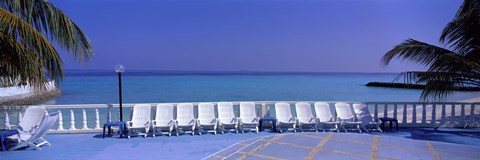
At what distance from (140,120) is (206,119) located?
5.48ft

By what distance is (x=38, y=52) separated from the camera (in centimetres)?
406

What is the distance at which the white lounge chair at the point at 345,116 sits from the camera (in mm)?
8328

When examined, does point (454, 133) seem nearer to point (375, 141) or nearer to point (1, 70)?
point (375, 141)

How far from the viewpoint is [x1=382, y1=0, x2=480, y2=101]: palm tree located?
7.27m

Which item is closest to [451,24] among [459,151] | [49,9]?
[459,151]

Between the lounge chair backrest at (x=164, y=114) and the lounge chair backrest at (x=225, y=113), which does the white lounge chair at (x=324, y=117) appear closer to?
the lounge chair backrest at (x=225, y=113)

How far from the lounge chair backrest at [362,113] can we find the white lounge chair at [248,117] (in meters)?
2.73

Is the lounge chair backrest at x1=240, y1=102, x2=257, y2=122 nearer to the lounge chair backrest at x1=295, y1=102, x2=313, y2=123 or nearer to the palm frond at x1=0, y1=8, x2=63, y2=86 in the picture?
the lounge chair backrest at x1=295, y1=102, x2=313, y2=123

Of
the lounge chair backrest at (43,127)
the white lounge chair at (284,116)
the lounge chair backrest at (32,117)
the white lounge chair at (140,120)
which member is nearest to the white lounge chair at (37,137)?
the lounge chair backrest at (43,127)

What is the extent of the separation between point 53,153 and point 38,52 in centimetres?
304

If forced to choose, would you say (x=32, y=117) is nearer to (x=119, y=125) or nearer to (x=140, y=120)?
(x=119, y=125)

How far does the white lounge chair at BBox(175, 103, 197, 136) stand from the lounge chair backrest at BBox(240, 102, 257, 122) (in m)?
1.30

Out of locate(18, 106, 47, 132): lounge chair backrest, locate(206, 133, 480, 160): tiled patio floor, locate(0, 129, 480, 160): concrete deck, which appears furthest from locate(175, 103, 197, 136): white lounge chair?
locate(206, 133, 480, 160): tiled patio floor

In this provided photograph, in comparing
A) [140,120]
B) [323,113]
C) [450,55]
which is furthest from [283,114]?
[450,55]
